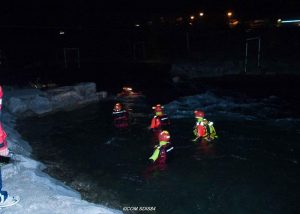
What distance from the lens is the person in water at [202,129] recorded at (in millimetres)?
11498

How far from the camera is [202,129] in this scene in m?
11.6

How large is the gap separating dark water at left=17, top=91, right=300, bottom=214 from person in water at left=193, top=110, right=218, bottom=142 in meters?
0.37

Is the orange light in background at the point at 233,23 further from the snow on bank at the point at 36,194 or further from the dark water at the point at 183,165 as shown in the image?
the snow on bank at the point at 36,194

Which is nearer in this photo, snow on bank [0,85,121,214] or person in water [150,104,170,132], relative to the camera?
snow on bank [0,85,121,214]

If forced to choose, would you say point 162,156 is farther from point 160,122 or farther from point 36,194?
point 36,194

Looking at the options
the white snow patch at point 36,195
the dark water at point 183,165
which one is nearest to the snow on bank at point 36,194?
the white snow patch at point 36,195

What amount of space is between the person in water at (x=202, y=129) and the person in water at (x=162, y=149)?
197 centimetres

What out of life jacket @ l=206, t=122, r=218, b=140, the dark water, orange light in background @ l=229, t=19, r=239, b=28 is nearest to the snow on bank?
the dark water

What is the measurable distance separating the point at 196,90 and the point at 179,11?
32.1 meters

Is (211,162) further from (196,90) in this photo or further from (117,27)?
(117,27)

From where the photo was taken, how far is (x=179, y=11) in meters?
53.5

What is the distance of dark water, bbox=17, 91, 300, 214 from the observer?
804 centimetres

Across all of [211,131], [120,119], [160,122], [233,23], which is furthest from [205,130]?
[233,23]

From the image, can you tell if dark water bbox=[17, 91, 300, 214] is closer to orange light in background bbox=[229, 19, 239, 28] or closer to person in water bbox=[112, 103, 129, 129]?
person in water bbox=[112, 103, 129, 129]
